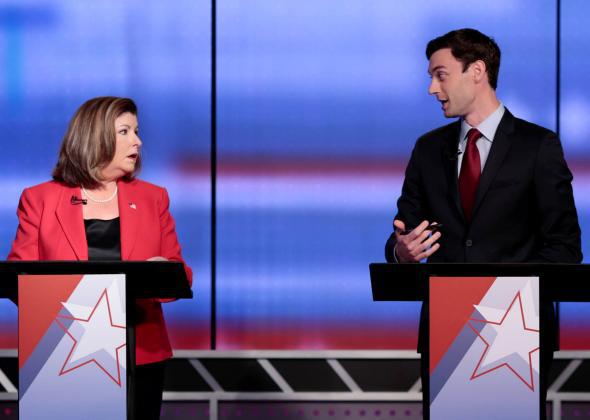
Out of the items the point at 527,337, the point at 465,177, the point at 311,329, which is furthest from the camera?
the point at 311,329

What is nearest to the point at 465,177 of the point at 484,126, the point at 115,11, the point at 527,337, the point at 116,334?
the point at 484,126

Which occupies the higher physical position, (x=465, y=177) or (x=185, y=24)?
(x=185, y=24)

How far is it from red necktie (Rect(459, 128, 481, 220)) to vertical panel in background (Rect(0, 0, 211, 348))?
2013mm

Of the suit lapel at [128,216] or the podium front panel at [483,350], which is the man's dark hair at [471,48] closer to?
the podium front panel at [483,350]

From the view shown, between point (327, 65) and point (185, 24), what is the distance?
2.49ft

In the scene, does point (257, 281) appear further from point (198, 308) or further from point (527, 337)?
point (527, 337)

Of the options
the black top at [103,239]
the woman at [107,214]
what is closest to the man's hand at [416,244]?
the woman at [107,214]

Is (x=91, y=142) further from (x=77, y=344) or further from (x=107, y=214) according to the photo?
(x=77, y=344)

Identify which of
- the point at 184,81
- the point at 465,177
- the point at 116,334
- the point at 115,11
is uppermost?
the point at 115,11

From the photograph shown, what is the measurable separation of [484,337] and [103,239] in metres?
1.30

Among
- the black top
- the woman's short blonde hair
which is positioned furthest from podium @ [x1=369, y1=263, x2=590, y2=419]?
the woman's short blonde hair

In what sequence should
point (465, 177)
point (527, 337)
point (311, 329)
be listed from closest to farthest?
point (527, 337), point (465, 177), point (311, 329)

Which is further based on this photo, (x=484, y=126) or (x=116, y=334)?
(x=484, y=126)

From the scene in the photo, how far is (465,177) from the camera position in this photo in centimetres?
310
